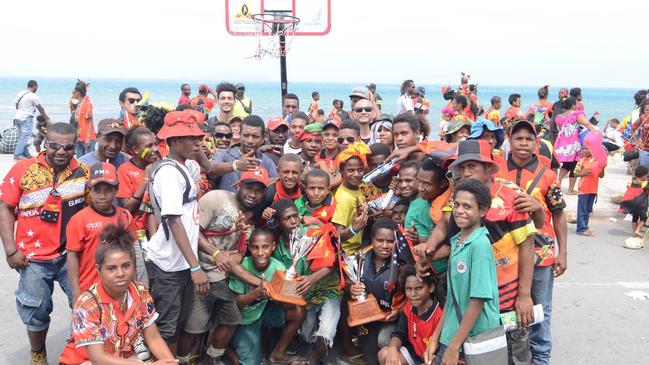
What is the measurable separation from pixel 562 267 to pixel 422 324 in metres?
1.21

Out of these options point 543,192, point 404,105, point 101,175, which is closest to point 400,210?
point 543,192

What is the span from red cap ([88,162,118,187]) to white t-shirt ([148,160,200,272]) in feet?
1.38

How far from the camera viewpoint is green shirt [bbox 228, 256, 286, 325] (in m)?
4.32

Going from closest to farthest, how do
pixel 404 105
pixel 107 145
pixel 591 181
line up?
1. pixel 107 145
2. pixel 591 181
3. pixel 404 105

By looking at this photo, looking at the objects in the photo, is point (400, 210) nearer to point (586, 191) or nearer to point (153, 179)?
point (153, 179)

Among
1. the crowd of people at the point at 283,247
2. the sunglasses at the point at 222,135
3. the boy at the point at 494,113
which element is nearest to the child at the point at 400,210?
the crowd of people at the point at 283,247

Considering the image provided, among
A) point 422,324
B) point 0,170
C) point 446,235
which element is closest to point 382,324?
point 422,324

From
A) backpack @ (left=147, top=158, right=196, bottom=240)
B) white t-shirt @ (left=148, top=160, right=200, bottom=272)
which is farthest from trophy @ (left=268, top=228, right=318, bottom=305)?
→ backpack @ (left=147, top=158, right=196, bottom=240)

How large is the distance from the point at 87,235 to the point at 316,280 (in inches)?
67.9

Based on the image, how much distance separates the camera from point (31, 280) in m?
4.16

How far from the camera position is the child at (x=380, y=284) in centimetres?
433

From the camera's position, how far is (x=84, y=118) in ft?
40.7

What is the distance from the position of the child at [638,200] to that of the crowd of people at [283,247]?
15.6 feet

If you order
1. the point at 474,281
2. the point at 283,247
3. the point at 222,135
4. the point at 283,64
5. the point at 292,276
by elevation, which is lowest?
the point at 292,276
